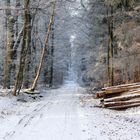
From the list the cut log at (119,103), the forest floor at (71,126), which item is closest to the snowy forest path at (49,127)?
the forest floor at (71,126)

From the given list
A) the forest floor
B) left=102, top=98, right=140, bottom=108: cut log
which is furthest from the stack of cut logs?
the forest floor

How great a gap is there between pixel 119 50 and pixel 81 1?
7489 millimetres

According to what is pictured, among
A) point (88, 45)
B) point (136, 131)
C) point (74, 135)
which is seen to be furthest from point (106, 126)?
point (88, 45)

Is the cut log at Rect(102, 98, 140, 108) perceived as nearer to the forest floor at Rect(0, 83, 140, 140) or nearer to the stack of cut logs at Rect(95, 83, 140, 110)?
the stack of cut logs at Rect(95, 83, 140, 110)

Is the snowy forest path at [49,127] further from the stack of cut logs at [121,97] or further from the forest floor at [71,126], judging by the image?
the stack of cut logs at [121,97]

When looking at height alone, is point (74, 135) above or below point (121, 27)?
below

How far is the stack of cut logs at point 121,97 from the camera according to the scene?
18.2 meters

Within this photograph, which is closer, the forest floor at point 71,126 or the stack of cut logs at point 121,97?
the forest floor at point 71,126

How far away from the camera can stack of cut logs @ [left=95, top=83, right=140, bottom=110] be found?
18188mm

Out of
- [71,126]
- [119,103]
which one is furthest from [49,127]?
[119,103]

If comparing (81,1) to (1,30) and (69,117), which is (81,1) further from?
(69,117)

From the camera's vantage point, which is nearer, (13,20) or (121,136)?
(121,136)

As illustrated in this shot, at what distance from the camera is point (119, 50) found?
31.0 m

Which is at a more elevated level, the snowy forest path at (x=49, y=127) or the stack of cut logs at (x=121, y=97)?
the stack of cut logs at (x=121, y=97)
